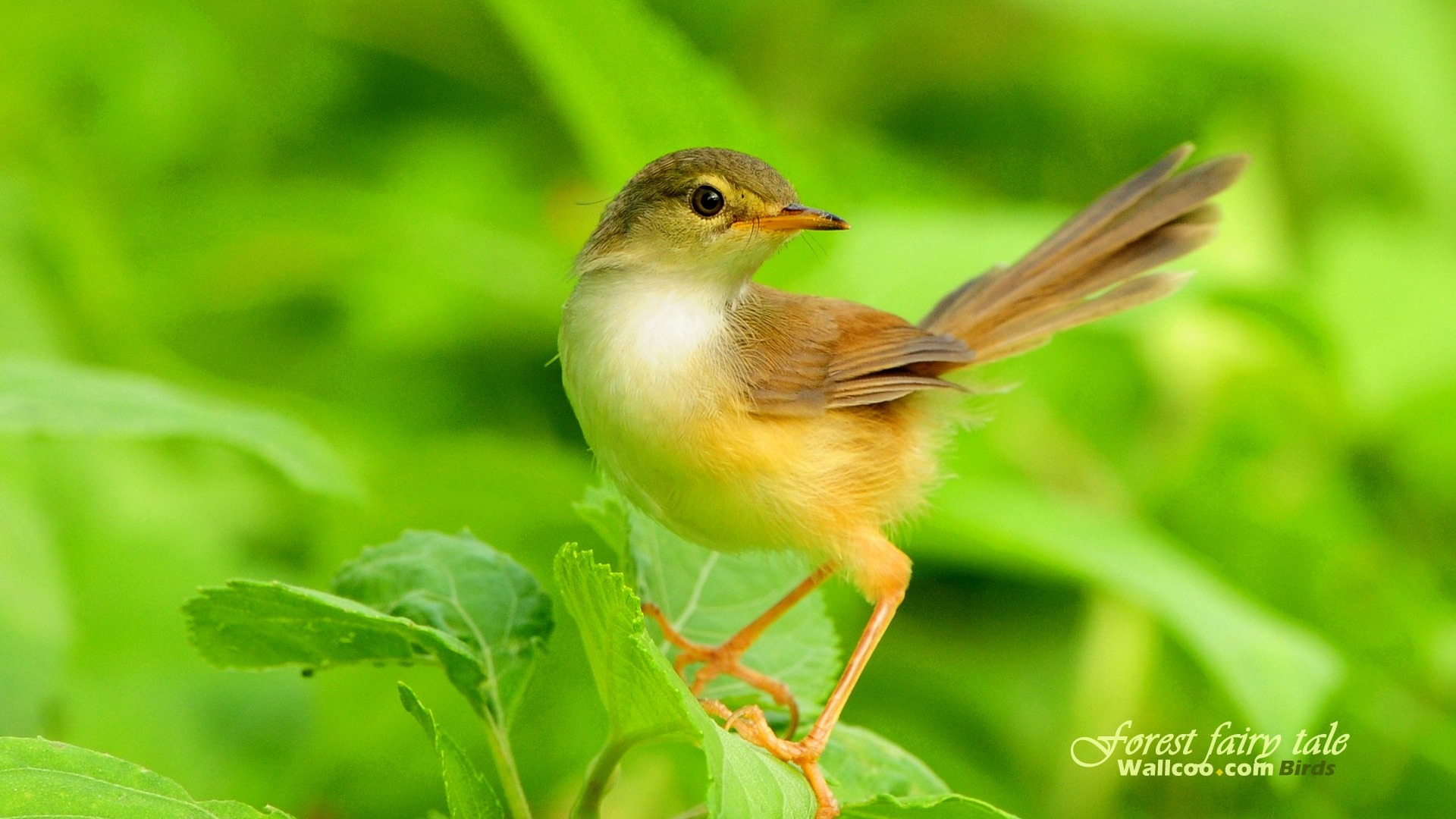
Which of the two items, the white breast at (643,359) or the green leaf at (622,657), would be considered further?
the white breast at (643,359)

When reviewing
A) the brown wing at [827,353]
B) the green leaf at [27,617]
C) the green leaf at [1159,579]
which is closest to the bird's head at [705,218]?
the brown wing at [827,353]

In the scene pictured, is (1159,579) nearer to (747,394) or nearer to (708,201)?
(747,394)

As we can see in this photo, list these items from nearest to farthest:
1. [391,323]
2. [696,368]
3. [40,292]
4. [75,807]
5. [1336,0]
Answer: [75,807] < [696,368] < [40,292] < [391,323] < [1336,0]

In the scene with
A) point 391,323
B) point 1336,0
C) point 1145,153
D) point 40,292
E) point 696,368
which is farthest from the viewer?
point 1145,153

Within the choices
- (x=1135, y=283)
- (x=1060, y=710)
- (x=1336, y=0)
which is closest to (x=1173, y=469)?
(x=1060, y=710)

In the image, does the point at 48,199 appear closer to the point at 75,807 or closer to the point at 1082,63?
the point at 75,807

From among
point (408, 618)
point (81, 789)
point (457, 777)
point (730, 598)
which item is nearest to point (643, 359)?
point (730, 598)

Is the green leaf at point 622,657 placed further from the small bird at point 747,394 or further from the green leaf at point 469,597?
the small bird at point 747,394
